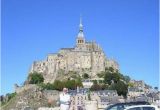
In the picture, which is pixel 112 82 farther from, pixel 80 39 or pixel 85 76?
pixel 80 39

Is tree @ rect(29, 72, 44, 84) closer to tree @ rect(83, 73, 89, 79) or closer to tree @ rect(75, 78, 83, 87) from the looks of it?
tree @ rect(83, 73, 89, 79)

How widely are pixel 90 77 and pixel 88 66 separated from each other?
5593mm

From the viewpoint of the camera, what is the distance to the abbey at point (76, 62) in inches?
4195

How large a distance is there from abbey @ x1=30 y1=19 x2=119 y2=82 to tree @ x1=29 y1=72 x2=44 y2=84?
174 centimetres

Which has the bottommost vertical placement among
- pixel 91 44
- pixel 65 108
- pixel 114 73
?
pixel 65 108

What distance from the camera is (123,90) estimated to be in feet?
292

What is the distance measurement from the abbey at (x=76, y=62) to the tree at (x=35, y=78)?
1739 mm

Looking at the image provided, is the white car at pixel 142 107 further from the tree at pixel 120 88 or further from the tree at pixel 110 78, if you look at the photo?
the tree at pixel 110 78

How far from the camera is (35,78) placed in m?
103

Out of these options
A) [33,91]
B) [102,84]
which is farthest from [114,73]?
[33,91]

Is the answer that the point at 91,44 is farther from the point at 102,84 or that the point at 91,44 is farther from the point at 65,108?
A: the point at 65,108

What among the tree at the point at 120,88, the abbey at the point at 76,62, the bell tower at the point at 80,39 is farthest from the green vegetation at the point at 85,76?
the bell tower at the point at 80,39

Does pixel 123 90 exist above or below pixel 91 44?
below

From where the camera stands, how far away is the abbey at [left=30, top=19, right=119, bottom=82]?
107 m
